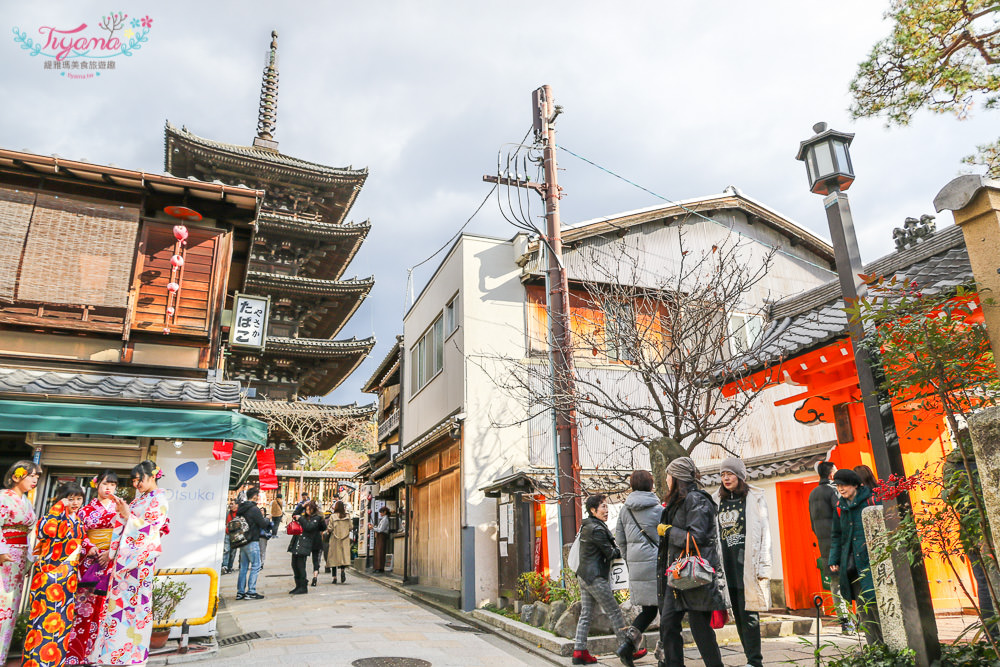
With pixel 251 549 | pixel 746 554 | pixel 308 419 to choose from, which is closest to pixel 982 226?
pixel 746 554

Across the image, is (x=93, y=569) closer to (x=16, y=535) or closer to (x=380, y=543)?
(x=16, y=535)

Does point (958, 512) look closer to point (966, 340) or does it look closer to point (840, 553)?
point (966, 340)

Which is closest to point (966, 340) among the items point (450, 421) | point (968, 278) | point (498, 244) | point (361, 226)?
point (968, 278)

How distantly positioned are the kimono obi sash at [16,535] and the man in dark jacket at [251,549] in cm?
587

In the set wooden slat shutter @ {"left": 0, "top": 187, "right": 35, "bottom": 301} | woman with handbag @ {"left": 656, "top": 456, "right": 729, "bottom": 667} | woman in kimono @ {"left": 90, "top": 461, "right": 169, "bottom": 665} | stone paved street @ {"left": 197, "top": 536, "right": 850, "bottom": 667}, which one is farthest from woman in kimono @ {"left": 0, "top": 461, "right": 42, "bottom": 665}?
woman with handbag @ {"left": 656, "top": 456, "right": 729, "bottom": 667}

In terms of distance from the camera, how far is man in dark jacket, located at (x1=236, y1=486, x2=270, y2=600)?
12.0 metres

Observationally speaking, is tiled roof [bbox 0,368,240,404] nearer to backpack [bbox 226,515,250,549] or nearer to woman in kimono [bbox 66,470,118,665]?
woman in kimono [bbox 66,470,118,665]

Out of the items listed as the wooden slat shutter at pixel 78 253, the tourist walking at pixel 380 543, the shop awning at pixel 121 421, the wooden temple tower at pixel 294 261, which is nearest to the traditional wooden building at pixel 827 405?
the shop awning at pixel 121 421

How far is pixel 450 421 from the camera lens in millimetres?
13617

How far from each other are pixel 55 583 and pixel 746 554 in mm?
6282

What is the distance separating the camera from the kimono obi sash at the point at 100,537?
6375mm

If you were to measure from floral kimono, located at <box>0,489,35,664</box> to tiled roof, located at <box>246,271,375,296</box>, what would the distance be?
70.6ft

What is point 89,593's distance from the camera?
6355 mm

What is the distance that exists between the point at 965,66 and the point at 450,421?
10.1m
